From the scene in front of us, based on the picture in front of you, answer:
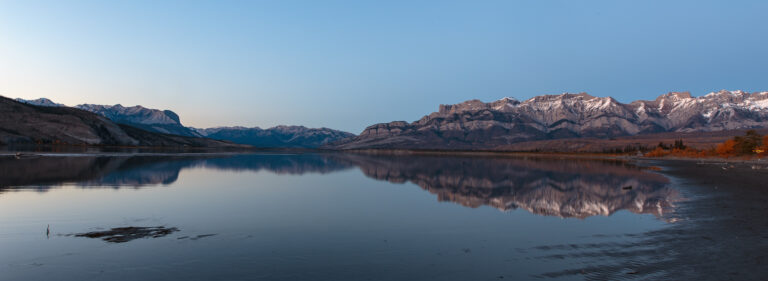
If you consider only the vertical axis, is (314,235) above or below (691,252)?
above

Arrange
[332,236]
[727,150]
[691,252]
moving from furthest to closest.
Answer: [727,150]
[332,236]
[691,252]

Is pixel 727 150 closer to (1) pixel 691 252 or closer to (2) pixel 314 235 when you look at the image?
(1) pixel 691 252

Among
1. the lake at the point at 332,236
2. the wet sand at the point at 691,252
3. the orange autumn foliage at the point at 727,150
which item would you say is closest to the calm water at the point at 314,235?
the lake at the point at 332,236

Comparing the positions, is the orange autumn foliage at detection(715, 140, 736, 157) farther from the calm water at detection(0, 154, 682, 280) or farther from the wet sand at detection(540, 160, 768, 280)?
the wet sand at detection(540, 160, 768, 280)

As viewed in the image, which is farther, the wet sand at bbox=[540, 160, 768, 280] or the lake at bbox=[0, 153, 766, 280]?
the lake at bbox=[0, 153, 766, 280]

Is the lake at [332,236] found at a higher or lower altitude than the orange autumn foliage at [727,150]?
lower

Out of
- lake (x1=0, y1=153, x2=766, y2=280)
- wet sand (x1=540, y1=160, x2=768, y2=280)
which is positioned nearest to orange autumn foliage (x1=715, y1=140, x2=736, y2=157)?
lake (x1=0, y1=153, x2=766, y2=280)

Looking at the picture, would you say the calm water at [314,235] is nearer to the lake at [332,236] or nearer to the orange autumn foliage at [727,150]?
the lake at [332,236]

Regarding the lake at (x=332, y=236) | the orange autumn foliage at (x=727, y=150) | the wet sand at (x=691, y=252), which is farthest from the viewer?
the orange autumn foliage at (x=727, y=150)

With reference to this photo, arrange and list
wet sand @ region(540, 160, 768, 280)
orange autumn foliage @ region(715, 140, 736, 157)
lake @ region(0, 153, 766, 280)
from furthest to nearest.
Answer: orange autumn foliage @ region(715, 140, 736, 157)
lake @ region(0, 153, 766, 280)
wet sand @ region(540, 160, 768, 280)

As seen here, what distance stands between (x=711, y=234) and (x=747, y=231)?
2222mm

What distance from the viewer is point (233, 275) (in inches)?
583

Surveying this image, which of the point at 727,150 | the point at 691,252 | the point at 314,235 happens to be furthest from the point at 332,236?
the point at 727,150

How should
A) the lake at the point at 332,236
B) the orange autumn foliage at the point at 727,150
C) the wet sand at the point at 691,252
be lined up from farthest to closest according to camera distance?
the orange autumn foliage at the point at 727,150 → the lake at the point at 332,236 → the wet sand at the point at 691,252
